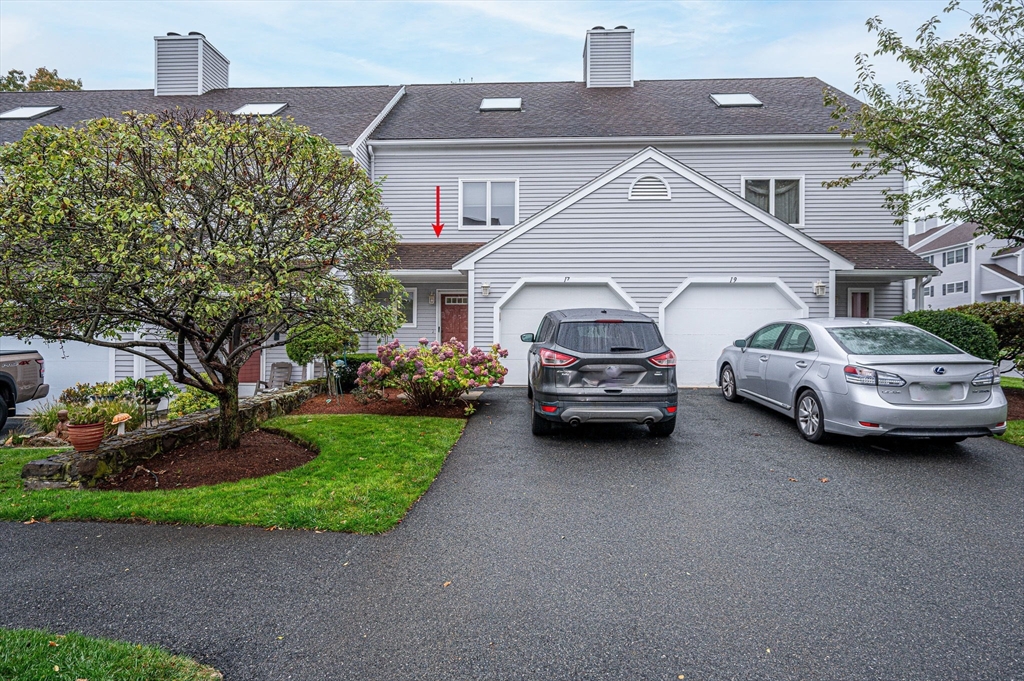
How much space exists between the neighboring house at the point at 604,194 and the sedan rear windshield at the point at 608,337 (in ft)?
9.54

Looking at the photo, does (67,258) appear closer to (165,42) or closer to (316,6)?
(316,6)

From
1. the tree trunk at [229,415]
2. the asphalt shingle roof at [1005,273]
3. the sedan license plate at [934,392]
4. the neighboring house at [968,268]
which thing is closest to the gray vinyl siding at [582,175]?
the tree trunk at [229,415]

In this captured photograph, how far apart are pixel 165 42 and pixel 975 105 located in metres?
22.2

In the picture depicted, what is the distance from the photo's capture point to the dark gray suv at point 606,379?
6.51 meters

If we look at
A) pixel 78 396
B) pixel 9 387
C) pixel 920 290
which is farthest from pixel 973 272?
pixel 9 387

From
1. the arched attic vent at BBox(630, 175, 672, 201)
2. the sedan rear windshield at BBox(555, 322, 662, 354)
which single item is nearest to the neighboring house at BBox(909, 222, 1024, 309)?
the arched attic vent at BBox(630, 175, 672, 201)

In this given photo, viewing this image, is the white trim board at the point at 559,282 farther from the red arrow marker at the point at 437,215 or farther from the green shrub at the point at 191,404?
the green shrub at the point at 191,404

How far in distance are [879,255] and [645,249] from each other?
6257 mm

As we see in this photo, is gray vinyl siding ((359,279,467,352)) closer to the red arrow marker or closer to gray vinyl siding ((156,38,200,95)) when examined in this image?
the red arrow marker

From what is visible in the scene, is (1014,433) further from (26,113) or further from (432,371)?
(26,113)

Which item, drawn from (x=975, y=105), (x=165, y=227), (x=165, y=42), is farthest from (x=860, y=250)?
(x=165, y=42)

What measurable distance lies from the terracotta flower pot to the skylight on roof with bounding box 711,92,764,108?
1709cm

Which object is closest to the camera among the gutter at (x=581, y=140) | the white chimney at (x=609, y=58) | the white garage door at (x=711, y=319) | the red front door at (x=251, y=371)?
the white garage door at (x=711, y=319)

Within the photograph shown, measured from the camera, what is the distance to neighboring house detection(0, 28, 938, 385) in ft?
38.0
